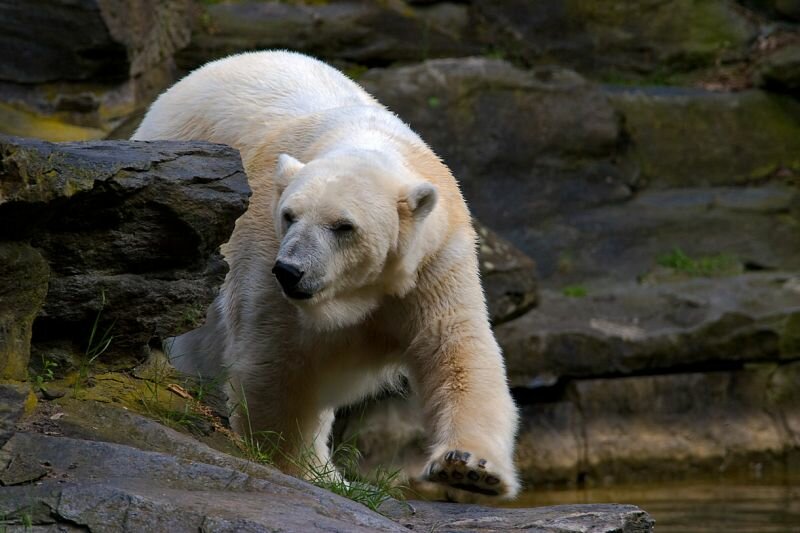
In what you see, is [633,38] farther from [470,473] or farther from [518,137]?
[470,473]

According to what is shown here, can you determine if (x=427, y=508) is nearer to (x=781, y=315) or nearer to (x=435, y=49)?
(x=781, y=315)

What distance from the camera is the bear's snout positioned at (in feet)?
14.2

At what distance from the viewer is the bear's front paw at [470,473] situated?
13.8 ft

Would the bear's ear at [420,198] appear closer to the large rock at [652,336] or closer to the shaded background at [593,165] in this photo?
the shaded background at [593,165]

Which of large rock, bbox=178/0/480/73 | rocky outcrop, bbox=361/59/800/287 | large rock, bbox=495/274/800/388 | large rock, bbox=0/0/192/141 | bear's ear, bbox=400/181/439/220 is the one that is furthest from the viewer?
large rock, bbox=178/0/480/73

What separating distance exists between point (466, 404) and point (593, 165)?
7.79 m

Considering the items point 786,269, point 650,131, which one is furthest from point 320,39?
point 786,269

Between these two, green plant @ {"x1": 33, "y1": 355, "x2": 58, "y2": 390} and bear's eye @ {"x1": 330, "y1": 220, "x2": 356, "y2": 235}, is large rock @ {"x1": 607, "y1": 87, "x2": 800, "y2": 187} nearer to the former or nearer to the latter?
bear's eye @ {"x1": 330, "y1": 220, "x2": 356, "y2": 235}

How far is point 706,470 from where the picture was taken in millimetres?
9328

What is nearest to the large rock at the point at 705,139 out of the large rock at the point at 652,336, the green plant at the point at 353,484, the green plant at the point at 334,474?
the large rock at the point at 652,336

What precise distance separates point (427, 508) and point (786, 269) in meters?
7.63

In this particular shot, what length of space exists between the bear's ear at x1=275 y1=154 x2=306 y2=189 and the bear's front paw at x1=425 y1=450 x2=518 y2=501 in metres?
1.23

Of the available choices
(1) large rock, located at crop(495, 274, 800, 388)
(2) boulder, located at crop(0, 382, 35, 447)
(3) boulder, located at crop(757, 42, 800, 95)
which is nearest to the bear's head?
(2) boulder, located at crop(0, 382, 35, 447)

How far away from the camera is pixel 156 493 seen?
125 inches
